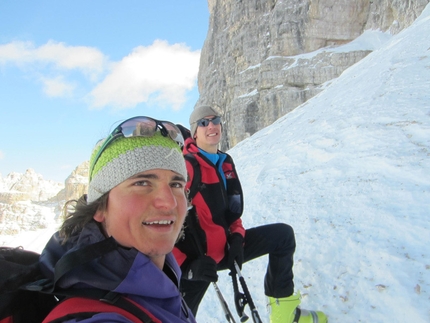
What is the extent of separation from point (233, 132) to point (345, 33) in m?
21.6

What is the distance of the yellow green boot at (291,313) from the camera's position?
2.87 metres

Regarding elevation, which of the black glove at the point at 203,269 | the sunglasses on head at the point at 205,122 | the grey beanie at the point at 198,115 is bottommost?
the black glove at the point at 203,269

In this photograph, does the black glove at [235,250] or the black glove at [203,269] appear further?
the black glove at [235,250]

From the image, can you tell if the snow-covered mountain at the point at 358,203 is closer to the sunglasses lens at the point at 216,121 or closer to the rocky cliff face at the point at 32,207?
the sunglasses lens at the point at 216,121

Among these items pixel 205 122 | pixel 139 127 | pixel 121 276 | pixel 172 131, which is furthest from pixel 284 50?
pixel 121 276

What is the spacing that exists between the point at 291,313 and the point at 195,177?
1.64 meters

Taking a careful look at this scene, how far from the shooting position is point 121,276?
1208mm

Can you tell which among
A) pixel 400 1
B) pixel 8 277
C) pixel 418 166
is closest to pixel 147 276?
pixel 8 277

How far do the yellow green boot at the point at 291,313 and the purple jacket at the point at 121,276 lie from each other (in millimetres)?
Answer: 1915

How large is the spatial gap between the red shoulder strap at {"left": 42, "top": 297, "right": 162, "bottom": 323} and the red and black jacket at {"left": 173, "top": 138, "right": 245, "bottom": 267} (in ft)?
4.94

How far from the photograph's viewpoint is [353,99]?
9.48 metres

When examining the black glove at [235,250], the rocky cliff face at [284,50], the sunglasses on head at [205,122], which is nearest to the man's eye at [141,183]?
the black glove at [235,250]

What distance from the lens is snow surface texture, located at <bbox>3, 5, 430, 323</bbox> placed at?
115 inches

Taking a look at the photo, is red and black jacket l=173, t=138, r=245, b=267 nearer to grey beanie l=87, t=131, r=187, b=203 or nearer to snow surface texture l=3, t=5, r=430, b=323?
grey beanie l=87, t=131, r=187, b=203
